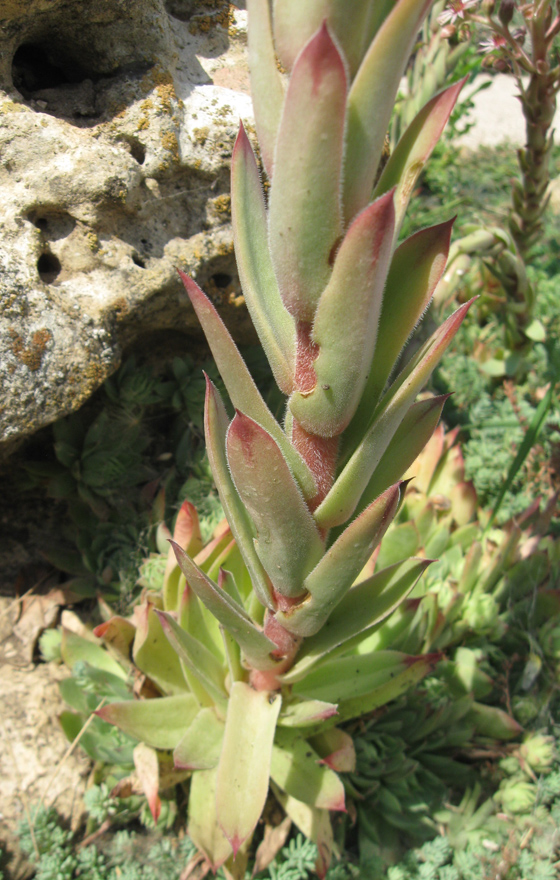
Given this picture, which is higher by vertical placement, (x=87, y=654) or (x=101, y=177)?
(x=101, y=177)

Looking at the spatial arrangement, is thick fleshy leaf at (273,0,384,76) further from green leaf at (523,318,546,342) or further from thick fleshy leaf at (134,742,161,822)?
green leaf at (523,318,546,342)

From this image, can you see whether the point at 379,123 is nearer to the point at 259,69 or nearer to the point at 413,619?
the point at 259,69

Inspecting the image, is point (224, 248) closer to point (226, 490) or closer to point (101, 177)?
point (101, 177)

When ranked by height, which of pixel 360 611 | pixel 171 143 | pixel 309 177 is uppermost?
pixel 309 177

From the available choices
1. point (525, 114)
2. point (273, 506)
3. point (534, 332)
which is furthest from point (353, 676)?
point (525, 114)

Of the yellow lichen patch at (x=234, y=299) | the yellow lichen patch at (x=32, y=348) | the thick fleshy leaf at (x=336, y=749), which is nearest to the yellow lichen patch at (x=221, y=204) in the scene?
the yellow lichen patch at (x=234, y=299)

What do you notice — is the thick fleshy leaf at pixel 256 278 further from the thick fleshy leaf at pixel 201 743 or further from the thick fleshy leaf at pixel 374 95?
the thick fleshy leaf at pixel 201 743
